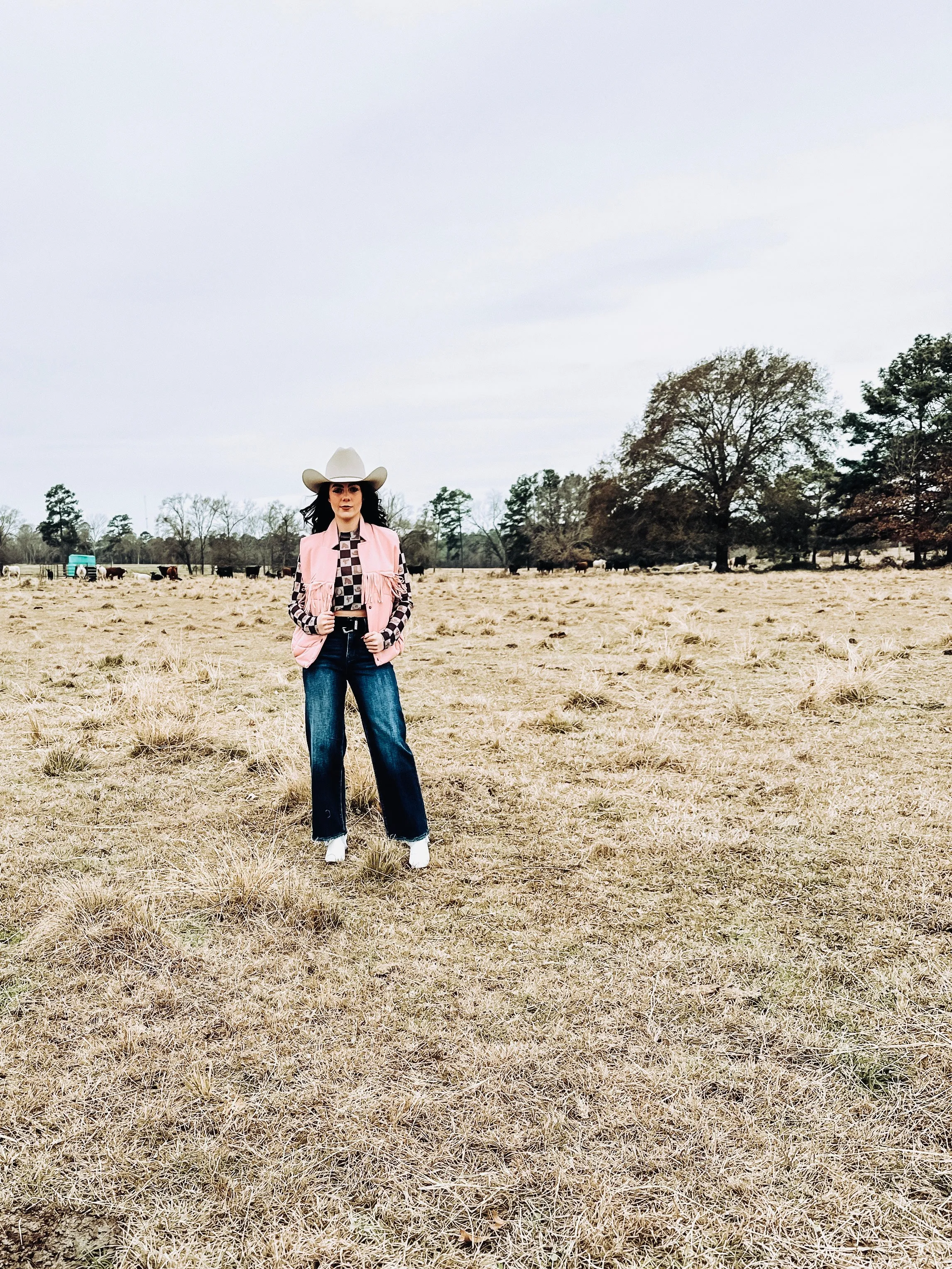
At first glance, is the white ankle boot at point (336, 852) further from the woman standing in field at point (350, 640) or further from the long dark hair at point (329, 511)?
the long dark hair at point (329, 511)

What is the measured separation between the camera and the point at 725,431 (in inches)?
1757

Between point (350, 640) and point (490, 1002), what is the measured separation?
1897 mm

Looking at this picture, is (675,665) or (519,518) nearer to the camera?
(675,665)

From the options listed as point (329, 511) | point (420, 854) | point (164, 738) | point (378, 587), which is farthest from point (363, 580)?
point (164, 738)

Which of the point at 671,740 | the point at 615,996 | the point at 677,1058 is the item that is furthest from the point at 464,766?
the point at 677,1058

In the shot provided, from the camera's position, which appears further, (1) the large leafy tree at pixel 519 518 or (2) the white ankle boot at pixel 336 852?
(1) the large leafy tree at pixel 519 518

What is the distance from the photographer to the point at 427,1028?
2537 mm

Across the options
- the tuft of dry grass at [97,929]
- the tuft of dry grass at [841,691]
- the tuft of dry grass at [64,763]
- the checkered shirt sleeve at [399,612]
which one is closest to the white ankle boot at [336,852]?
the tuft of dry grass at [97,929]

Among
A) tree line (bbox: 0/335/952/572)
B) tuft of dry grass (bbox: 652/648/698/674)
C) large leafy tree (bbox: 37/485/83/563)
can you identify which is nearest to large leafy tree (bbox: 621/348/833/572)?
→ tree line (bbox: 0/335/952/572)

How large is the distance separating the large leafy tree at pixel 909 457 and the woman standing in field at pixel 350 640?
132 ft

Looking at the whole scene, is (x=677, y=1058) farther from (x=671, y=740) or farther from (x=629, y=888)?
(x=671, y=740)

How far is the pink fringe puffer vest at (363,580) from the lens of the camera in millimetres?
3818

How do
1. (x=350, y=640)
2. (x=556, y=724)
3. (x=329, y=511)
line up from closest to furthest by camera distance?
(x=350, y=640) → (x=329, y=511) → (x=556, y=724)

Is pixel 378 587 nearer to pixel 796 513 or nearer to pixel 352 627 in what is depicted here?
pixel 352 627
